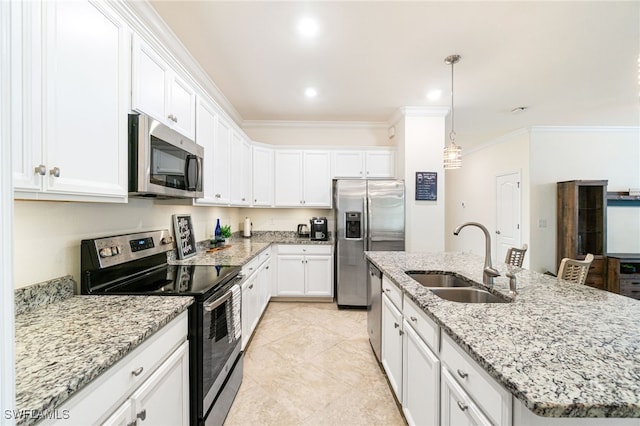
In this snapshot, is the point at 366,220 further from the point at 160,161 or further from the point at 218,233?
the point at 160,161

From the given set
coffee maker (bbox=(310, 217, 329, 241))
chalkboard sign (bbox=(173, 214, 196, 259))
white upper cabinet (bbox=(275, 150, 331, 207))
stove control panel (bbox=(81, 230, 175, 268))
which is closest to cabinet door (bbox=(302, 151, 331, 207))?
white upper cabinet (bbox=(275, 150, 331, 207))

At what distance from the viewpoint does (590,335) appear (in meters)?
0.94

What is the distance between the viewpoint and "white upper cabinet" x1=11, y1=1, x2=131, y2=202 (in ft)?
2.97

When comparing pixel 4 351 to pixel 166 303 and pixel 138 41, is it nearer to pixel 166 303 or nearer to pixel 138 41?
pixel 166 303

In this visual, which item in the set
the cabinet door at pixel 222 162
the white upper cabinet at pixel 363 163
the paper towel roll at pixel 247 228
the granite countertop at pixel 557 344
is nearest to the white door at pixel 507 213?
the white upper cabinet at pixel 363 163

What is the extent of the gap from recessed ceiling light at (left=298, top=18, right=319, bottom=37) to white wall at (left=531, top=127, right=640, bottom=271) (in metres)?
4.40

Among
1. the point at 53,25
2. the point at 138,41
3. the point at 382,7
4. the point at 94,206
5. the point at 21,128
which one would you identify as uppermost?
the point at 382,7

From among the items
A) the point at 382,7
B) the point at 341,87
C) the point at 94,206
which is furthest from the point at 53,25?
the point at 341,87

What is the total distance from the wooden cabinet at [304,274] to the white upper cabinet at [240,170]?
947 mm

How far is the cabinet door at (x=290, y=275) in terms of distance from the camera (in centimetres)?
377

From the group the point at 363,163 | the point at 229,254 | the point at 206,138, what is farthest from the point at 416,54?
the point at 229,254

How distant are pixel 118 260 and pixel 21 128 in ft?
3.05

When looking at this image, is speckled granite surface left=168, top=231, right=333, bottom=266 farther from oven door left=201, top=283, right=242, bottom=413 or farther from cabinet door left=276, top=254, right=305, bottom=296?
oven door left=201, top=283, right=242, bottom=413

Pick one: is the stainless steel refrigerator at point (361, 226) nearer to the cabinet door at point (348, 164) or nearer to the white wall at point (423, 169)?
the white wall at point (423, 169)
